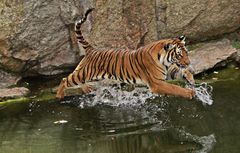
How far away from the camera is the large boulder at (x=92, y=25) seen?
24.0 feet

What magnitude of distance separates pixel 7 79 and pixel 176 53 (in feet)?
8.60

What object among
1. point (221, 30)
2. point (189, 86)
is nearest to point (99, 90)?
point (189, 86)

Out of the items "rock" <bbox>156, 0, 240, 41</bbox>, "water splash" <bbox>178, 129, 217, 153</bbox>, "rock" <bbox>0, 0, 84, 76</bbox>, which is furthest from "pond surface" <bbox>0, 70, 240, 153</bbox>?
"rock" <bbox>156, 0, 240, 41</bbox>

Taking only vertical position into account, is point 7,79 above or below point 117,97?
above

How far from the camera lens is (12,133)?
561 cm

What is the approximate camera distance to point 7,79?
24.3ft

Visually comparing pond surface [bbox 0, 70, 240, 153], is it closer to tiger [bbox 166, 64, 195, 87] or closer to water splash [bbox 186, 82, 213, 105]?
water splash [bbox 186, 82, 213, 105]

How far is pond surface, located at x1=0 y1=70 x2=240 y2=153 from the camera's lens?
4.91m

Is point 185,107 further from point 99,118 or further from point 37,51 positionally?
point 37,51

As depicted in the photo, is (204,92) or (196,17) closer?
(204,92)

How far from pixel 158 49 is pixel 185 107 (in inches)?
29.1

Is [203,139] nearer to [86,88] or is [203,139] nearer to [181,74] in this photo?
[181,74]

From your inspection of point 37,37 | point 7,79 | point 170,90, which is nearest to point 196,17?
point 170,90

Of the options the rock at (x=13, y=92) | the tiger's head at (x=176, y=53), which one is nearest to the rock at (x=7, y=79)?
the rock at (x=13, y=92)
